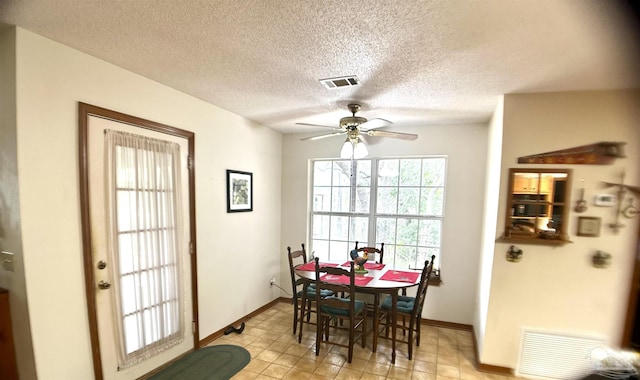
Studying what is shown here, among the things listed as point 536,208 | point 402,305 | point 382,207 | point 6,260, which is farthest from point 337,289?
point 6,260

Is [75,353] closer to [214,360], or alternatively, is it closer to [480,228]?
[214,360]

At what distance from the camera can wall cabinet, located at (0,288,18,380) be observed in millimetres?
1542

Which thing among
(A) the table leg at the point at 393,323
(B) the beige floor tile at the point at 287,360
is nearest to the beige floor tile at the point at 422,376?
(A) the table leg at the point at 393,323

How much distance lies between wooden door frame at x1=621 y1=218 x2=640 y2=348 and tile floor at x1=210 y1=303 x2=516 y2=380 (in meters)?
2.34

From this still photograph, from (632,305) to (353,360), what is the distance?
2574 millimetres

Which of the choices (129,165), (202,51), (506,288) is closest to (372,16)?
(202,51)

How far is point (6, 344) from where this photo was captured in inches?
61.3

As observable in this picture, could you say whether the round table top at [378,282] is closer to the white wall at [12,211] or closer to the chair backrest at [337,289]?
the chair backrest at [337,289]

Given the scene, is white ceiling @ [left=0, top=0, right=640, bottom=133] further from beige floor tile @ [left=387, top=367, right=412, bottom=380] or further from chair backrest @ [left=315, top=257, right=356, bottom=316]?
beige floor tile @ [left=387, top=367, right=412, bottom=380]

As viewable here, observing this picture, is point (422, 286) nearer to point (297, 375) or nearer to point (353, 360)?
point (353, 360)

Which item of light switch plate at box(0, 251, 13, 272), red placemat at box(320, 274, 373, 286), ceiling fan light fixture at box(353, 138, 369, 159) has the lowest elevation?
red placemat at box(320, 274, 373, 286)

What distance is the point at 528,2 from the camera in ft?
3.68

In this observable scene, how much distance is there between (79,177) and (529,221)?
3192mm

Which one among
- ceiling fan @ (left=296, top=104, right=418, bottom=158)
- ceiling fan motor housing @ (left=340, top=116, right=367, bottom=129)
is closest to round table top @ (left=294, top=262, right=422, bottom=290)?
ceiling fan @ (left=296, top=104, right=418, bottom=158)
